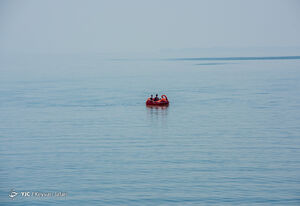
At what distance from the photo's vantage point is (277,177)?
26812 mm

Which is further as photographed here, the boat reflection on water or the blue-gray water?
the boat reflection on water

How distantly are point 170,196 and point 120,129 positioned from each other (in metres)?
18.1

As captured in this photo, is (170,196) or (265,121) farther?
(265,121)

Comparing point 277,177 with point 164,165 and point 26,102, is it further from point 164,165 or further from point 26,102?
point 26,102

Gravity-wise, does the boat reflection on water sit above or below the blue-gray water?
above

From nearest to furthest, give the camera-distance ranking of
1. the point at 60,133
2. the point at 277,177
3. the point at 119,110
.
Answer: the point at 277,177 → the point at 60,133 → the point at 119,110

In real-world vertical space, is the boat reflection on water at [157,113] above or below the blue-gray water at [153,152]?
above

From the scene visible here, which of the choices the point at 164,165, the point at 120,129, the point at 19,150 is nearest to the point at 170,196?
the point at 164,165

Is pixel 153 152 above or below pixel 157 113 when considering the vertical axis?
below

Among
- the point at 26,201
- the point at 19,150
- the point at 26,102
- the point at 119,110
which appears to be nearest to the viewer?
the point at 26,201

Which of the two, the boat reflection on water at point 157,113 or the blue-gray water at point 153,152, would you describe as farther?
the boat reflection on water at point 157,113

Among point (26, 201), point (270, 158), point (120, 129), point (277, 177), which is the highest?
point (120, 129)

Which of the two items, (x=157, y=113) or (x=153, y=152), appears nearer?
(x=153, y=152)

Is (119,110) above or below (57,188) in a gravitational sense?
above
